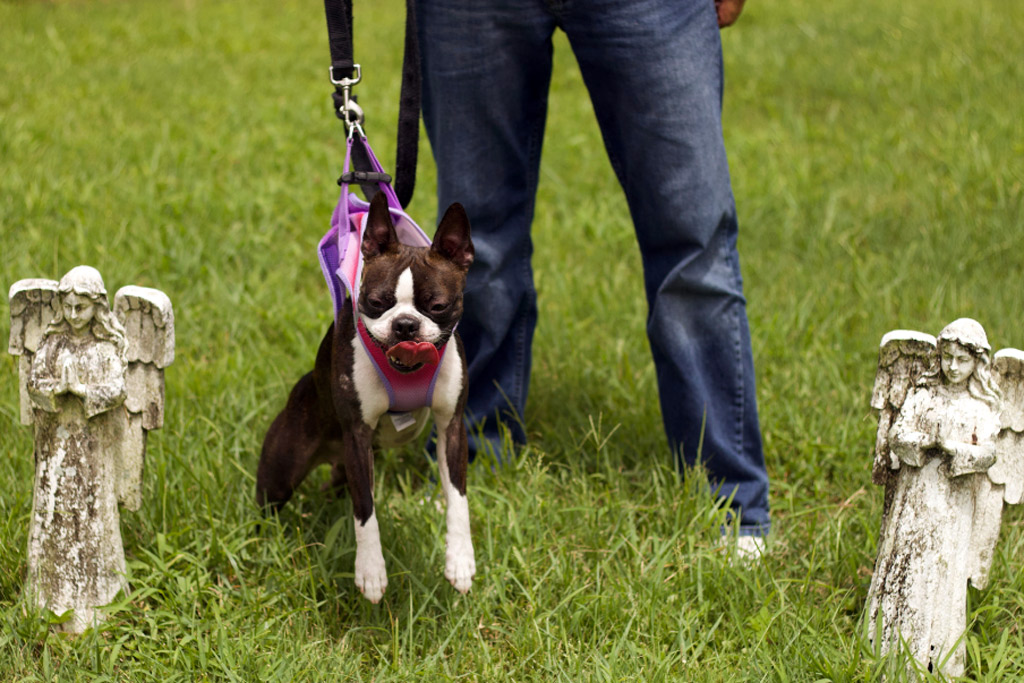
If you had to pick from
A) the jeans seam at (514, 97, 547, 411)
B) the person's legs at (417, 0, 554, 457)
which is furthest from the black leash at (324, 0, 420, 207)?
the jeans seam at (514, 97, 547, 411)

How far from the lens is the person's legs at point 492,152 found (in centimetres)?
285

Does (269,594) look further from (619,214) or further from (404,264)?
(619,214)

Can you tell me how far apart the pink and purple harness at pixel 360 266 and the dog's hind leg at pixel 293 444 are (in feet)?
1.46

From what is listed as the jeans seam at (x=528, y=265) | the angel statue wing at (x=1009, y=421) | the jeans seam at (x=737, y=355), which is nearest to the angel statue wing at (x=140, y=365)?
the jeans seam at (x=528, y=265)

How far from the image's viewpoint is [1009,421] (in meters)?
2.47

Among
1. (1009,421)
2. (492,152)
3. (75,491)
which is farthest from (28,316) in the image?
(1009,421)

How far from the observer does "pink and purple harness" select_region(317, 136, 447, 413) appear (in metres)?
2.21

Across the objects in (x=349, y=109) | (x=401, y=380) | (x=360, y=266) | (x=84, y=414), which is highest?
(x=349, y=109)

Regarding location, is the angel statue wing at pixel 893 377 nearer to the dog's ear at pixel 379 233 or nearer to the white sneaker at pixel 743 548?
the white sneaker at pixel 743 548

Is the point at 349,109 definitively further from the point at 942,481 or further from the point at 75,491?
the point at 942,481

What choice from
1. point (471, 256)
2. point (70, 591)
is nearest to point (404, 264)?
point (471, 256)

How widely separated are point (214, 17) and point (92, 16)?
43.1 inches

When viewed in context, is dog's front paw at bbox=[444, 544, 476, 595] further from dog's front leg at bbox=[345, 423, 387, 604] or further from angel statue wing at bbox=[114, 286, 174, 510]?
angel statue wing at bbox=[114, 286, 174, 510]

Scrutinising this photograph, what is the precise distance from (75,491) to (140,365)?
0.36m
